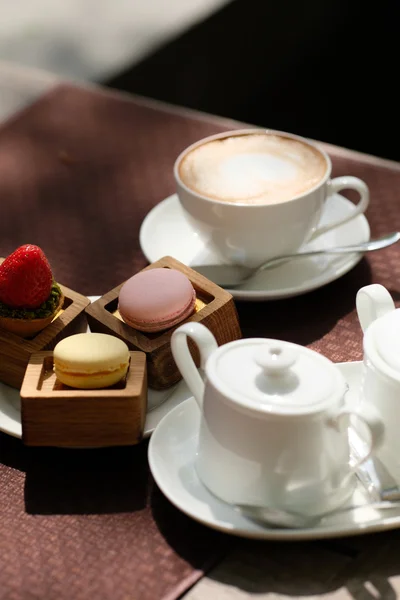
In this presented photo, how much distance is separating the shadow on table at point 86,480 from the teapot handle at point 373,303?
9.2 inches

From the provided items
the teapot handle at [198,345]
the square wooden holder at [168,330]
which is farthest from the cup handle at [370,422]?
the square wooden holder at [168,330]

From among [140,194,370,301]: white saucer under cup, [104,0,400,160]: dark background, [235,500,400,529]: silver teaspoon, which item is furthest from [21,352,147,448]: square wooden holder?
[104,0,400,160]: dark background

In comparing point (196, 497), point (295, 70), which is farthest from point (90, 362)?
point (295, 70)

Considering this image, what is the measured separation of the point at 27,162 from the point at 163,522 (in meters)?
0.74

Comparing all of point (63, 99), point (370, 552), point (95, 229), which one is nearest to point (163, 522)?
point (370, 552)

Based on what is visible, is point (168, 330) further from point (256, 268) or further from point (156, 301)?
point (256, 268)

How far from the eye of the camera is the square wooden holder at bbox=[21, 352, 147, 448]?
0.73m

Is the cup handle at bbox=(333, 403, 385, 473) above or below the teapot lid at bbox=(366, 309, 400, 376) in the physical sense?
below

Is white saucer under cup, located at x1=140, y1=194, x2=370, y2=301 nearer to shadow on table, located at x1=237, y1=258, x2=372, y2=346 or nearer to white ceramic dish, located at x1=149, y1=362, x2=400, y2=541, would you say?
shadow on table, located at x1=237, y1=258, x2=372, y2=346

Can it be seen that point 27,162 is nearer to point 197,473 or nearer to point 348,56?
point 197,473

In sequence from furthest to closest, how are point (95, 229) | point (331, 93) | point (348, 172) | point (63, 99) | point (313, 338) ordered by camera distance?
point (331, 93)
point (63, 99)
point (348, 172)
point (95, 229)
point (313, 338)

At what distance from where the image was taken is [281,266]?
1023 mm

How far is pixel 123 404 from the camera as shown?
0.73 m

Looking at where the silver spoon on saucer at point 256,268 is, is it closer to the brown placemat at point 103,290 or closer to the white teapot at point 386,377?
the brown placemat at point 103,290
